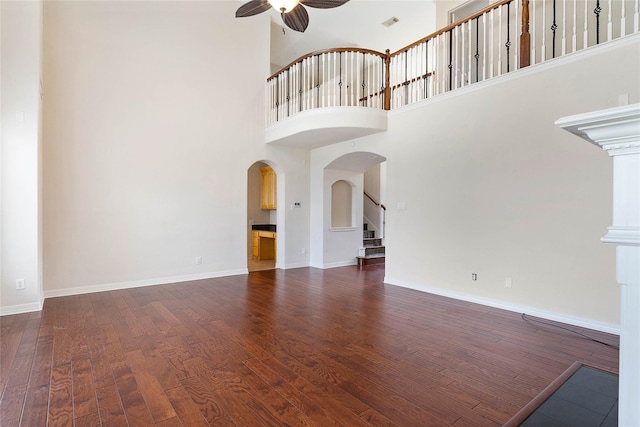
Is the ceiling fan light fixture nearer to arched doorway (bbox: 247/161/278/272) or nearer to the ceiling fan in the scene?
the ceiling fan

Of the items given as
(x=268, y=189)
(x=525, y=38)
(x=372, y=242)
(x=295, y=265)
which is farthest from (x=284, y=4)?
(x=372, y=242)

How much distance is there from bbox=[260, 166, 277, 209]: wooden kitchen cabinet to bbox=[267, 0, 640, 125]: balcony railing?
2334mm

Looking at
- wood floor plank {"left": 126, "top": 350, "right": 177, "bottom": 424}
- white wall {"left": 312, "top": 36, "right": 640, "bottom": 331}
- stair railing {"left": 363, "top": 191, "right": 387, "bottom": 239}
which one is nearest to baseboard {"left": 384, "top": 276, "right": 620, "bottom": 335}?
white wall {"left": 312, "top": 36, "right": 640, "bottom": 331}

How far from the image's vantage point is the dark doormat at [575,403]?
6.21 feet

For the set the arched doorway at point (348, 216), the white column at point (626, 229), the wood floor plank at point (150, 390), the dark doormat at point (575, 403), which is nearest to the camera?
the white column at point (626, 229)

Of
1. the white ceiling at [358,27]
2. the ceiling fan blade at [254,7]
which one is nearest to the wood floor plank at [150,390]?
the ceiling fan blade at [254,7]

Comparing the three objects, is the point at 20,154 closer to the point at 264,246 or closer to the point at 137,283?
the point at 137,283

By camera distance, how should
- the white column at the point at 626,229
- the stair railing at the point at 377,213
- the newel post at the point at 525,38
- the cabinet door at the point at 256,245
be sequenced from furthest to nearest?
the stair railing at the point at 377,213
the cabinet door at the point at 256,245
the newel post at the point at 525,38
the white column at the point at 626,229

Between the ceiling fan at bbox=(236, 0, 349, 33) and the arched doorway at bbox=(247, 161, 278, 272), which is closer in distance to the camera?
the ceiling fan at bbox=(236, 0, 349, 33)

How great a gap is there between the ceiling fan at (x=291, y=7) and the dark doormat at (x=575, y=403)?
3992mm

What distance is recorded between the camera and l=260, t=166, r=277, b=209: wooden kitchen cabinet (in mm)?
8875

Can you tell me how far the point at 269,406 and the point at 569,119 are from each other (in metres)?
2.18

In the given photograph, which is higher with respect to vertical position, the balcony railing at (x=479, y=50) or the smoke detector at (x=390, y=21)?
the smoke detector at (x=390, y=21)

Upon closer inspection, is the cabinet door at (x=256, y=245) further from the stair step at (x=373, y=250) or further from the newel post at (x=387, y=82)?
the newel post at (x=387, y=82)
